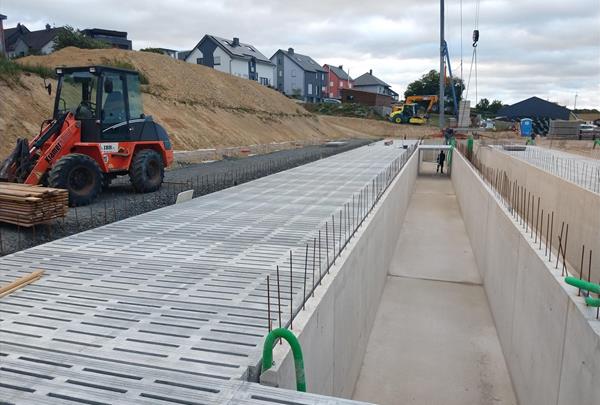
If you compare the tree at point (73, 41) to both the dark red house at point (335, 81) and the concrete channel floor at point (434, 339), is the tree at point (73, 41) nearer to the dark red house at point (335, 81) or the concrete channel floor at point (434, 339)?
the concrete channel floor at point (434, 339)

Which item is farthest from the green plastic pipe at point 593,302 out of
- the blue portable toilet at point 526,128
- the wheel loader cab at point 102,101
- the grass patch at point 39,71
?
the blue portable toilet at point 526,128

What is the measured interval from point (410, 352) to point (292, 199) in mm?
4657

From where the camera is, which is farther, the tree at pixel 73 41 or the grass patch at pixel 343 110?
the grass patch at pixel 343 110

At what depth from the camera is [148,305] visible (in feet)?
16.9

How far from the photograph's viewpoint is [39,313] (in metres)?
4.91

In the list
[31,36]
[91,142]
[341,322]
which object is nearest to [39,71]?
[91,142]

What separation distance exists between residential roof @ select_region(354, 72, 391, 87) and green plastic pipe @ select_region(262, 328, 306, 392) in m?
96.8

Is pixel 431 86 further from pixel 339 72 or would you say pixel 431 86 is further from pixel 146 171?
pixel 146 171

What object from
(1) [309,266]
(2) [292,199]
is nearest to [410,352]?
(1) [309,266]

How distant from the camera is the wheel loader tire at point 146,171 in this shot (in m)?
12.6

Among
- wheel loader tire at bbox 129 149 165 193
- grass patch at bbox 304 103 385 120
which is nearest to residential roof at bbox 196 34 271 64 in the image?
grass patch at bbox 304 103 385 120

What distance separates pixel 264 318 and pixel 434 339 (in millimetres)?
5739

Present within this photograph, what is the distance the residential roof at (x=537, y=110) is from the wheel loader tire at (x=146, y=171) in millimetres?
62149

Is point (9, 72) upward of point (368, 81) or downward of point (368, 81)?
downward
